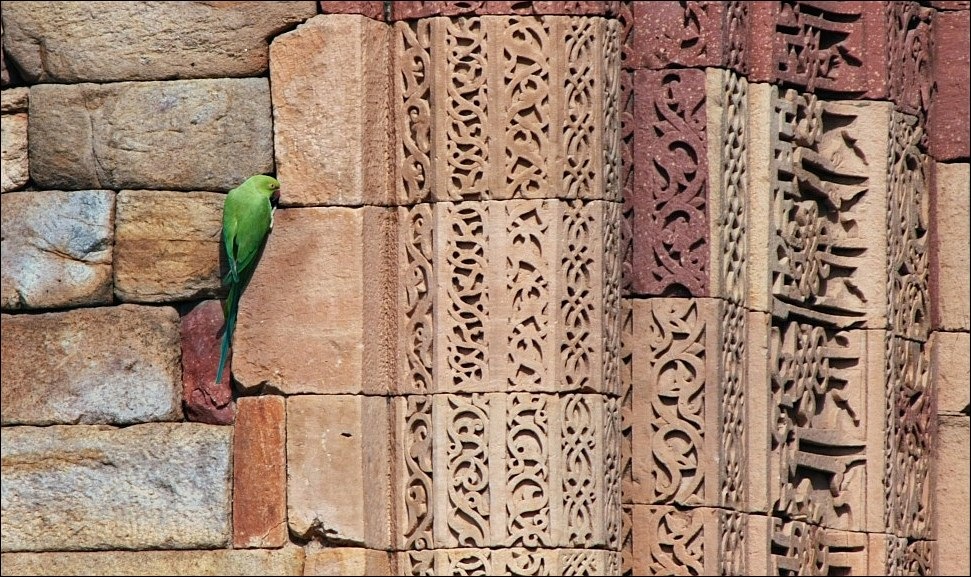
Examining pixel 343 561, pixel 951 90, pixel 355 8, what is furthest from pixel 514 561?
pixel 951 90

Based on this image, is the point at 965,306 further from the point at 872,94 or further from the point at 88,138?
the point at 88,138

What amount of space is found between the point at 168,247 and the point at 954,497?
12.2 ft

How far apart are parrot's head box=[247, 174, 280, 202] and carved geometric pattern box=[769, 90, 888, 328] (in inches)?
84.8

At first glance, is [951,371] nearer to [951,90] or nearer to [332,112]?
[951,90]

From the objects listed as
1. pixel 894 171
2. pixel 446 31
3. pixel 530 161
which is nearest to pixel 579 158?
pixel 530 161

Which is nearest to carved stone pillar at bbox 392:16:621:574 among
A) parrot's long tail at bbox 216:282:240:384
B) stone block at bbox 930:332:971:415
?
parrot's long tail at bbox 216:282:240:384

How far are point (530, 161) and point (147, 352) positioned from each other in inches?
66.5

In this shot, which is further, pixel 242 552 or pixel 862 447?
pixel 862 447

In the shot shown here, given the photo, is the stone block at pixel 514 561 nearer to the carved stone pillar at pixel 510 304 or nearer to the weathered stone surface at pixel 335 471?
the carved stone pillar at pixel 510 304

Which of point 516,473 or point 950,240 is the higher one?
point 950,240

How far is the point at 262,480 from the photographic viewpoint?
8.02m

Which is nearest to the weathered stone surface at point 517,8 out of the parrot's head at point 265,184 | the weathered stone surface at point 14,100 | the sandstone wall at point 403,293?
the sandstone wall at point 403,293

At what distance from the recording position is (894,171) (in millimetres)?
9102

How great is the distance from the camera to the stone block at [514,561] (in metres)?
7.80
